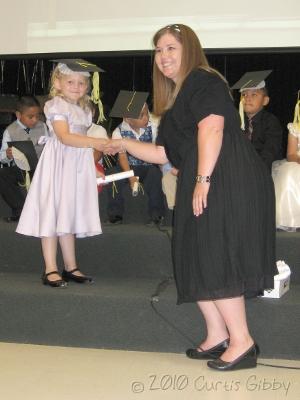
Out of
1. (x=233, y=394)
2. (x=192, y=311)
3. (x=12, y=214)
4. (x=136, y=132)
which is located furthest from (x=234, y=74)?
(x=233, y=394)

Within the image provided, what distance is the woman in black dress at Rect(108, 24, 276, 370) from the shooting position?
2520 millimetres

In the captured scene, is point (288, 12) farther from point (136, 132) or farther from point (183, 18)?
point (136, 132)

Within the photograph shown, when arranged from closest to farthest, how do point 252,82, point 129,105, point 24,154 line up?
point 129,105, point 252,82, point 24,154

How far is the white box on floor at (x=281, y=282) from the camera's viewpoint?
2932 millimetres

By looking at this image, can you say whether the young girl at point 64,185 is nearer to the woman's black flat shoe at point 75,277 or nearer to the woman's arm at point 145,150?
the woman's black flat shoe at point 75,277

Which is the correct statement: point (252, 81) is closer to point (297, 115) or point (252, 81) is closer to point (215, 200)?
point (297, 115)


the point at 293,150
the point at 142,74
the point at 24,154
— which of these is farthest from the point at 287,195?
the point at 142,74

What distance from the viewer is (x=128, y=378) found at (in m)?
2.57

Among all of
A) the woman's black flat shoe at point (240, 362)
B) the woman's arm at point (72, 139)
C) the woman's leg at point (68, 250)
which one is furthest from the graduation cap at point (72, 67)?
the woman's black flat shoe at point (240, 362)

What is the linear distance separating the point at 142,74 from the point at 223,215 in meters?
3.57

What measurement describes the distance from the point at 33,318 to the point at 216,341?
0.91 meters

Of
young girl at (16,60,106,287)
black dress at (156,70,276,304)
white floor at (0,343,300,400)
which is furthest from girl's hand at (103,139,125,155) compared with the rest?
white floor at (0,343,300,400)

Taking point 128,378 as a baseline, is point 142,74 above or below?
above

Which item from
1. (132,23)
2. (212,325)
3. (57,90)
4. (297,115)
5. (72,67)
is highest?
(132,23)
